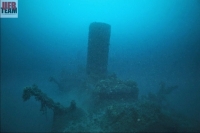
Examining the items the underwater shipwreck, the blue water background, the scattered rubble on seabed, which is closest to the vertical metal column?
the underwater shipwreck

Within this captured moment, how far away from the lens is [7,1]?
7754mm

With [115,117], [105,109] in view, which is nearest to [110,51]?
[105,109]

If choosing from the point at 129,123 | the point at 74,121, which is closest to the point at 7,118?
the point at 74,121

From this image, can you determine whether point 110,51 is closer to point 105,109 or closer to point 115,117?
point 105,109

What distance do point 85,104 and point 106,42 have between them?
284 cm

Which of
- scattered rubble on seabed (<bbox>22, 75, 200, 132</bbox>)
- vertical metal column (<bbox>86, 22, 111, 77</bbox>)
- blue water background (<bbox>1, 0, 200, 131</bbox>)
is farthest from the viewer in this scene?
blue water background (<bbox>1, 0, 200, 131</bbox>)

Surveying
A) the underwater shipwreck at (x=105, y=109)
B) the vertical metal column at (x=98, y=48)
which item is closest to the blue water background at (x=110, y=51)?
the underwater shipwreck at (x=105, y=109)

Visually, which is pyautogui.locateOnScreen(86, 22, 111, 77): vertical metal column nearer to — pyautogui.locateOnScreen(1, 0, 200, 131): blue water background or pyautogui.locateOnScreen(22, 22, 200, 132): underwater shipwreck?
pyautogui.locateOnScreen(22, 22, 200, 132): underwater shipwreck

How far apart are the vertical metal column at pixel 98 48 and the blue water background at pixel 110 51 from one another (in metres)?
1.75

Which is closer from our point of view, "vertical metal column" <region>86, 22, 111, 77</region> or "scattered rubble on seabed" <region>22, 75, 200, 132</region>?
"scattered rubble on seabed" <region>22, 75, 200, 132</region>

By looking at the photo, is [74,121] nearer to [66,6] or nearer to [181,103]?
[181,103]

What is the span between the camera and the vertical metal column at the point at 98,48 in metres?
7.43

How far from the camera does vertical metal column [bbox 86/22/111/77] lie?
293 inches

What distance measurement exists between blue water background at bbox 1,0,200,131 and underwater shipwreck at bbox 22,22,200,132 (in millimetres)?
1400
